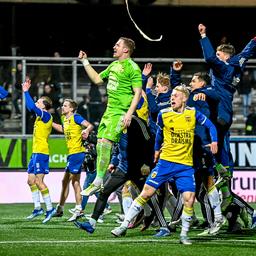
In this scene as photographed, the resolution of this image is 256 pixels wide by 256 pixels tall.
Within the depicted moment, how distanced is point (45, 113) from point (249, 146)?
273 inches

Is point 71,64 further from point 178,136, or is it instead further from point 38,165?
point 178,136

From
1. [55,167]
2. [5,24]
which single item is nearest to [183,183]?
[55,167]

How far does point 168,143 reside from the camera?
1319 cm

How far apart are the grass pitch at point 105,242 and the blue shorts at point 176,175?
698 millimetres

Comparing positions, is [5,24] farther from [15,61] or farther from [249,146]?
[249,146]

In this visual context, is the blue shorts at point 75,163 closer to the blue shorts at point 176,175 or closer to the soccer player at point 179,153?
the soccer player at point 179,153

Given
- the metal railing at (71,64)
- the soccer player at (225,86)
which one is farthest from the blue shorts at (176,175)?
the metal railing at (71,64)

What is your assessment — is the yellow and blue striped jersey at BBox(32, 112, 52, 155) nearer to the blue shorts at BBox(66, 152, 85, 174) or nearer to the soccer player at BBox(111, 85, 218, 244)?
the blue shorts at BBox(66, 152, 85, 174)

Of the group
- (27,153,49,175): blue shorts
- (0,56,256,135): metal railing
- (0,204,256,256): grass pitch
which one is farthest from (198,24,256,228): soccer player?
(0,56,256,135): metal railing

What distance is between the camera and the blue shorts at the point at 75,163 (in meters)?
17.9

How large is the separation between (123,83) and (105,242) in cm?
Answer: 211

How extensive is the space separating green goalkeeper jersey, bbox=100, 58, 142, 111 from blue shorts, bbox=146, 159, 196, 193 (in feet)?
3.99

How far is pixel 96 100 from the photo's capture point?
2391 cm

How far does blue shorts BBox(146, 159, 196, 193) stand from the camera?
13.1 metres
